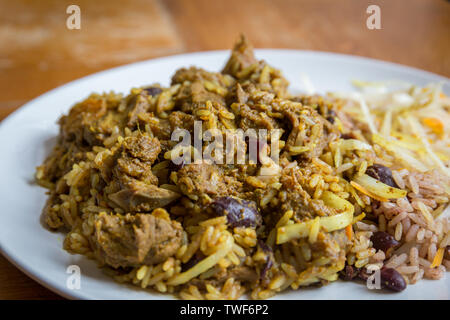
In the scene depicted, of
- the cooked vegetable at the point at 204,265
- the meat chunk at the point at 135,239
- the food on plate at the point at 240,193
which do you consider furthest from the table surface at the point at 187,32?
the cooked vegetable at the point at 204,265

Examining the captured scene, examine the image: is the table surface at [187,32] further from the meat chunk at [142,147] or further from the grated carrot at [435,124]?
the meat chunk at [142,147]

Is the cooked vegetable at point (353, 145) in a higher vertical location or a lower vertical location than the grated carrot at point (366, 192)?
higher

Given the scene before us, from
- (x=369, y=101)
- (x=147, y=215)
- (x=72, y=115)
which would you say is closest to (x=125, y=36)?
(x=72, y=115)

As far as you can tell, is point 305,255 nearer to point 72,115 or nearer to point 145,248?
point 145,248

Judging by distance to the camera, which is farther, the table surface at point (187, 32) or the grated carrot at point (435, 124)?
the table surface at point (187, 32)

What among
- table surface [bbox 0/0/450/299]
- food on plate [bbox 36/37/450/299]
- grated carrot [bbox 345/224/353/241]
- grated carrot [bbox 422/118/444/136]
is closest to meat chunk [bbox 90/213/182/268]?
food on plate [bbox 36/37/450/299]

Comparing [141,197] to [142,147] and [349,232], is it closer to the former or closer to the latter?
[142,147]

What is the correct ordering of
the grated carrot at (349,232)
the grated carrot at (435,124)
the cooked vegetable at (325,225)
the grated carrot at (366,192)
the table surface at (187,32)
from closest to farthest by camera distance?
1. the cooked vegetable at (325,225)
2. the grated carrot at (349,232)
3. the grated carrot at (366,192)
4. the grated carrot at (435,124)
5. the table surface at (187,32)
